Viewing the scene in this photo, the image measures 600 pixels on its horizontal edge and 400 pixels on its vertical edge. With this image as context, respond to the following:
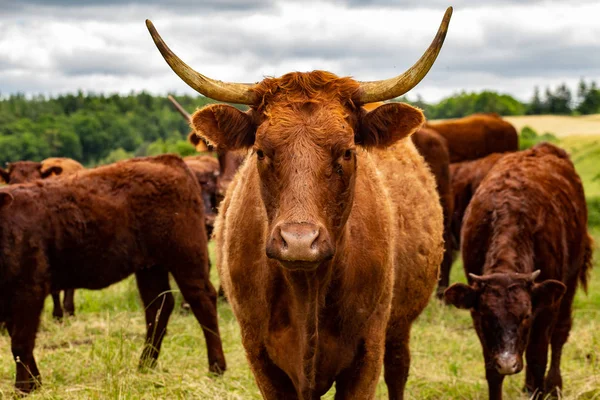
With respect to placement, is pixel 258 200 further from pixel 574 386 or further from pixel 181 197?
pixel 574 386

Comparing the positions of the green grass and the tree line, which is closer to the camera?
the green grass

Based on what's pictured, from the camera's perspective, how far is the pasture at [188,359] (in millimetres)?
5816

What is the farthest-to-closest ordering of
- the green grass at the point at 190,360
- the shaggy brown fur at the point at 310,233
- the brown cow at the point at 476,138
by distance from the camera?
the brown cow at the point at 476,138
the green grass at the point at 190,360
the shaggy brown fur at the point at 310,233

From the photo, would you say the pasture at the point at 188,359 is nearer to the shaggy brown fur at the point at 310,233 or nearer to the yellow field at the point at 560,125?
the shaggy brown fur at the point at 310,233

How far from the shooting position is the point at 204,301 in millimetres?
7676

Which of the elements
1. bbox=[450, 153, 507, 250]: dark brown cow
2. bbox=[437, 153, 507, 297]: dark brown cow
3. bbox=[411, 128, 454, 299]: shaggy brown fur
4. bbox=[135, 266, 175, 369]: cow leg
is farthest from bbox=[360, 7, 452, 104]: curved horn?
bbox=[411, 128, 454, 299]: shaggy brown fur

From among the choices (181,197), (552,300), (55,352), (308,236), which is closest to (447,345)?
(552,300)

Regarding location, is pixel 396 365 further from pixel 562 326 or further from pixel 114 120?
pixel 114 120

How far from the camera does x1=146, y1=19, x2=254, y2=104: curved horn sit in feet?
11.5

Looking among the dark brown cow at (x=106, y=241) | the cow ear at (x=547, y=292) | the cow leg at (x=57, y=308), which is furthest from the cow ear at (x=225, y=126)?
the cow leg at (x=57, y=308)

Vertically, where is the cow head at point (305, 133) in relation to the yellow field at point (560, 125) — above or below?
above

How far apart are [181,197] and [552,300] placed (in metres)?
3.45

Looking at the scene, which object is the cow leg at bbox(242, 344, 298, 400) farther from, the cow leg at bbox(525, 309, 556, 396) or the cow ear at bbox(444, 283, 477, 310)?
the cow leg at bbox(525, 309, 556, 396)

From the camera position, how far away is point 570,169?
801 centimetres
